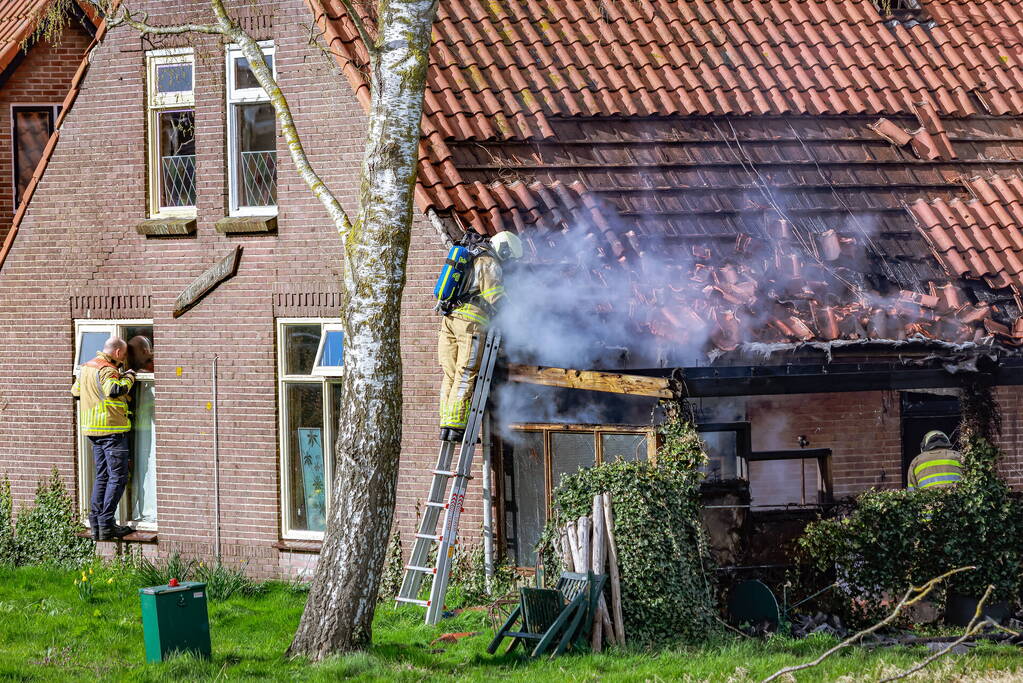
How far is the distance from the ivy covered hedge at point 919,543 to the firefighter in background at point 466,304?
3085 mm

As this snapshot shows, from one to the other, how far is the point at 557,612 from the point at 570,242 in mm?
3665

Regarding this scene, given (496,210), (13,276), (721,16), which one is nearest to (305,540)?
(496,210)

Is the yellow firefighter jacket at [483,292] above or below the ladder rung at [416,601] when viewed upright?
above

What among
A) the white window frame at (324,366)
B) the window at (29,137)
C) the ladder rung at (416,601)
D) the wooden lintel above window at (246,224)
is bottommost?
the ladder rung at (416,601)

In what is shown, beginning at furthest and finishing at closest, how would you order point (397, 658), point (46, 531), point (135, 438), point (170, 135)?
1. point (46, 531)
2. point (135, 438)
3. point (170, 135)
4. point (397, 658)

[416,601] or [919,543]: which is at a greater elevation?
[919,543]

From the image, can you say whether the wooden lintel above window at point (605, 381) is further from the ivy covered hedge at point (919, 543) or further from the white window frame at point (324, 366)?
the white window frame at point (324, 366)

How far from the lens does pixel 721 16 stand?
15.6 m

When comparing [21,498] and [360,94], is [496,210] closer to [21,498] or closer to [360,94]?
[360,94]

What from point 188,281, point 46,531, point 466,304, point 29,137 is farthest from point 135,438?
point 466,304

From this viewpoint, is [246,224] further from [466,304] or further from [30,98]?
[30,98]

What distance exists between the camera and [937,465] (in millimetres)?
12234

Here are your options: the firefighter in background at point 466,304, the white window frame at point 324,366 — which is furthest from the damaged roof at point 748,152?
the white window frame at point 324,366

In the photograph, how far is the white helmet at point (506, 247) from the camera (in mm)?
11789
